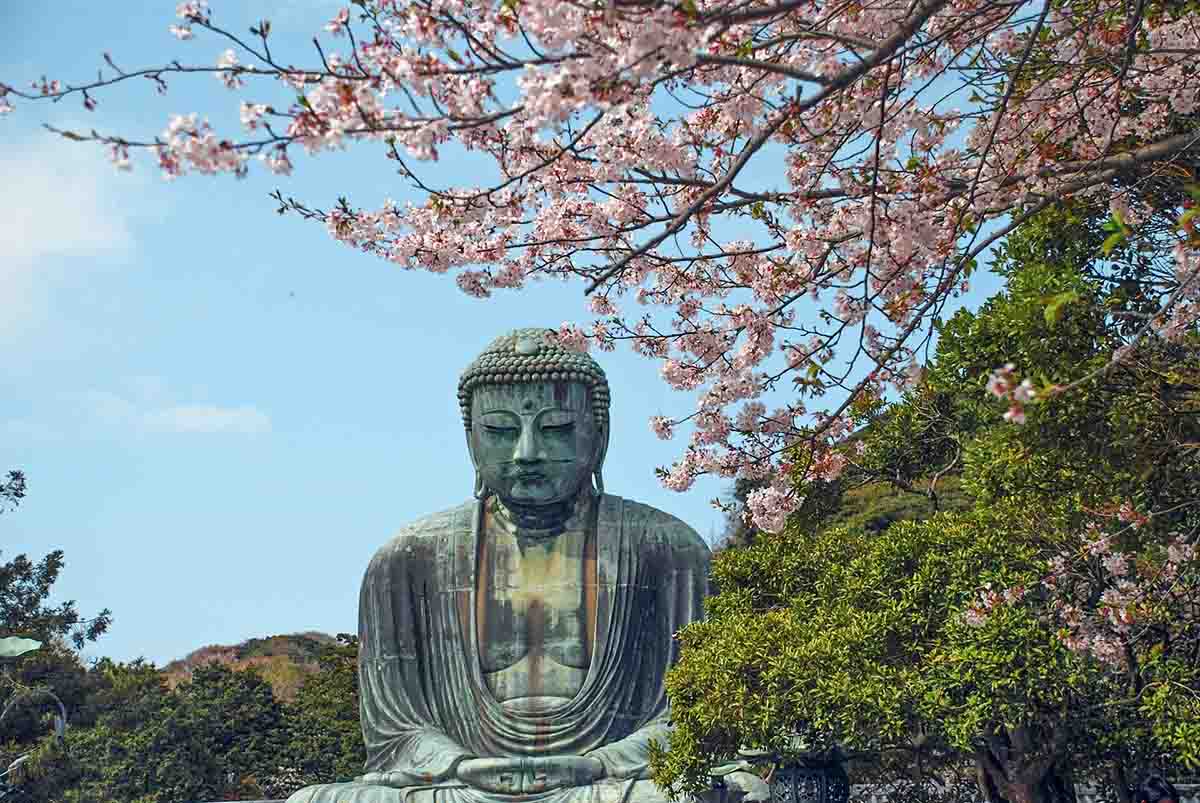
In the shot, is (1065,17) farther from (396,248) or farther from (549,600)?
(549,600)

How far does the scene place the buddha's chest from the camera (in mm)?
11344

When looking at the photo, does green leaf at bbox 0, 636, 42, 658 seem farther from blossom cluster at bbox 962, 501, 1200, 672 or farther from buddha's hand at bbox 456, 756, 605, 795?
blossom cluster at bbox 962, 501, 1200, 672

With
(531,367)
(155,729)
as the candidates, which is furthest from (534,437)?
(155,729)

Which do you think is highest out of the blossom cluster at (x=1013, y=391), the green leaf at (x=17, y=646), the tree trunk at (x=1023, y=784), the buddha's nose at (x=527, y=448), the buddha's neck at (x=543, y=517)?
the buddha's nose at (x=527, y=448)

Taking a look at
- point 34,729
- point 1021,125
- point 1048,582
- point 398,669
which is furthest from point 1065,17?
point 34,729

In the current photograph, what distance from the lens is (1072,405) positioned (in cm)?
866

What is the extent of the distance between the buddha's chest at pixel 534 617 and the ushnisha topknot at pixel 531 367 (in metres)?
1.09

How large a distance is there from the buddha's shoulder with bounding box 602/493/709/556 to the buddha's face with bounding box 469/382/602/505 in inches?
18.0

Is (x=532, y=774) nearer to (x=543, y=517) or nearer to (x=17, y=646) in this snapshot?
(x=543, y=517)

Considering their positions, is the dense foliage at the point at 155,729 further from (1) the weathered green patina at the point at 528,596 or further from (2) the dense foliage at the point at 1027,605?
(2) the dense foliage at the point at 1027,605

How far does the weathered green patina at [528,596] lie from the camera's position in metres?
11.2

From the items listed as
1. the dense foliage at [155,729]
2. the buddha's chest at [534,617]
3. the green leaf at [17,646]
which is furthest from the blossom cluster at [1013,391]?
the dense foliage at [155,729]

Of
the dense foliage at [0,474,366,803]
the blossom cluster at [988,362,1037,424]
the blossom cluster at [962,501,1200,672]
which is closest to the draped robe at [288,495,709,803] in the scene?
the blossom cluster at [962,501,1200,672]

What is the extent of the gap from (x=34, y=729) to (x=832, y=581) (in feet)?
54.6
